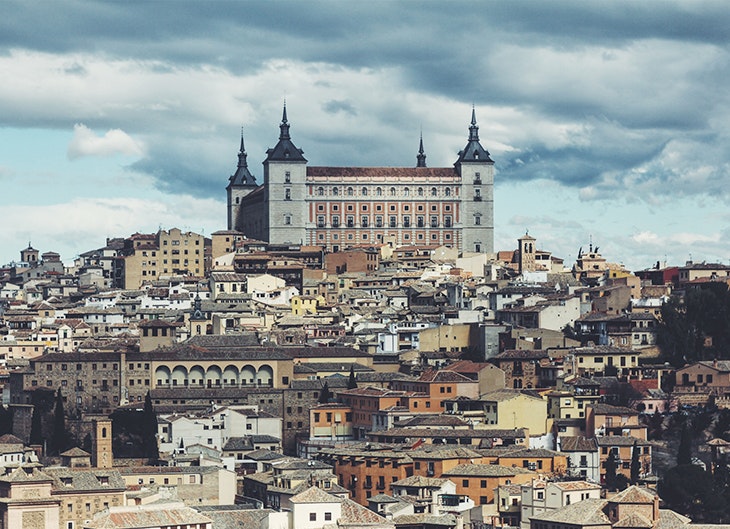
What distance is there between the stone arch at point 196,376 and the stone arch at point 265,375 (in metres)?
2.72

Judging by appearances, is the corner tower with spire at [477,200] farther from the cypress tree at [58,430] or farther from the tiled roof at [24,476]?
the tiled roof at [24,476]

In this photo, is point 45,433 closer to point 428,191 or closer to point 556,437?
point 556,437

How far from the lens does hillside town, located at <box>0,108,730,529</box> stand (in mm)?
73500

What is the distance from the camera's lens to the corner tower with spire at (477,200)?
15612 cm

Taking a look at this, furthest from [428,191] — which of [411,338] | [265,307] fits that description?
[411,338]

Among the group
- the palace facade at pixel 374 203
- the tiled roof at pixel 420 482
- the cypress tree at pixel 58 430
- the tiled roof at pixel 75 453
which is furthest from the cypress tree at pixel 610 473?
the palace facade at pixel 374 203

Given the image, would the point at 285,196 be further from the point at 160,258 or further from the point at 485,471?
the point at 485,471

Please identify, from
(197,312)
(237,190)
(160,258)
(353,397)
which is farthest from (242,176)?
(353,397)

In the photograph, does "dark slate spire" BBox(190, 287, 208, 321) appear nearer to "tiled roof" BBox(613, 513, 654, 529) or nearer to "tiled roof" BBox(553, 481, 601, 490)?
"tiled roof" BBox(553, 481, 601, 490)

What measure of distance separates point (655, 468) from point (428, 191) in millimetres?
73684

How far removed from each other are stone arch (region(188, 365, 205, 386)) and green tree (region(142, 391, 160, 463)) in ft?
22.5

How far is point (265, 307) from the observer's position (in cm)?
11919

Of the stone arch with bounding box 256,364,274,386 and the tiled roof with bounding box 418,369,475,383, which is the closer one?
the tiled roof with bounding box 418,369,475,383

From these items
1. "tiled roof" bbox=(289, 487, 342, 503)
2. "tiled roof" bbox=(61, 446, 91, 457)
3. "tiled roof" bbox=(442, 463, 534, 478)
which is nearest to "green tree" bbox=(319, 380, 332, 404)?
"tiled roof" bbox=(61, 446, 91, 457)
